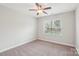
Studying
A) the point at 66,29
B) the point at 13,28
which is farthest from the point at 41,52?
the point at 66,29

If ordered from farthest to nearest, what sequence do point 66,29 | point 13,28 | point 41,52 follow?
point 66,29 → point 13,28 → point 41,52

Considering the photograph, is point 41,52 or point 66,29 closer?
point 41,52

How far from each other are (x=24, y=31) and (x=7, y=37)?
1328 millimetres

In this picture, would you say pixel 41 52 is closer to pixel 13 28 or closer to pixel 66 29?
pixel 13 28

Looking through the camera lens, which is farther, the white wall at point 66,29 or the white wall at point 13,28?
the white wall at point 66,29

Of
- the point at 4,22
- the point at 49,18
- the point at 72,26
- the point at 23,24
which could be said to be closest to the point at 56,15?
the point at 49,18

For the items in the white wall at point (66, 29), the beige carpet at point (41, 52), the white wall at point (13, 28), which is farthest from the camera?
the white wall at point (66, 29)

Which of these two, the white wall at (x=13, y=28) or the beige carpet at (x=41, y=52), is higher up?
the white wall at (x=13, y=28)

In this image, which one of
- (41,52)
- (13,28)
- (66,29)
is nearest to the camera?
(41,52)

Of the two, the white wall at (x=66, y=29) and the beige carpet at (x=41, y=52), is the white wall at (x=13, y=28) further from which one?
the white wall at (x=66, y=29)

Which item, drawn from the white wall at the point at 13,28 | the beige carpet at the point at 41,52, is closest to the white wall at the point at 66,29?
the beige carpet at the point at 41,52

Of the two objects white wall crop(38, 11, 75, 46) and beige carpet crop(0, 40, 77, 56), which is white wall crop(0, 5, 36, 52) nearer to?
beige carpet crop(0, 40, 77, 56)

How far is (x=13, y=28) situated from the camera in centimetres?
357

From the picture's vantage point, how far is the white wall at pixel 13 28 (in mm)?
3057
